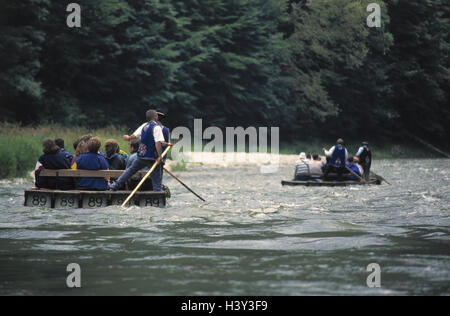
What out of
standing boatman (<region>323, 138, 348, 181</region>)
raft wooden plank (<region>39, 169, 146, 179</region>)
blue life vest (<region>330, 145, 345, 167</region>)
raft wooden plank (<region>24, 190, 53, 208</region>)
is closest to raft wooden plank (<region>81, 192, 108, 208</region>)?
raft wooden plank (<region>39, 169, 146, 179</region>)

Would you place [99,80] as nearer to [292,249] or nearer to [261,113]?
[261,113]

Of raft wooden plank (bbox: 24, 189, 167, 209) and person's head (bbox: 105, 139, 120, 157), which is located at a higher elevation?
person's head (bbox: 105, 139, 120, 157)

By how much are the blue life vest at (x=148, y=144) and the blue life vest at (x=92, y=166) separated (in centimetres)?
76

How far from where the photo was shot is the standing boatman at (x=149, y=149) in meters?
14.9

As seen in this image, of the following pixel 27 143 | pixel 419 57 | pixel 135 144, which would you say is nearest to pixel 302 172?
pixel 27 143

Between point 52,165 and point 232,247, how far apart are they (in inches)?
250

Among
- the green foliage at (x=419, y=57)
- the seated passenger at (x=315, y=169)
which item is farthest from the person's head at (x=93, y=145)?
the green foliage at (x=419, y=57)

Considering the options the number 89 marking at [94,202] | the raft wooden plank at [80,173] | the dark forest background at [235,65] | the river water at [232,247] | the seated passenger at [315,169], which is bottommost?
the river water at [232,247]

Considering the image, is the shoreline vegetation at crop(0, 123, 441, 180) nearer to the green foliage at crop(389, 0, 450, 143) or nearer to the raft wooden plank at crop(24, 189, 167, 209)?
the raft wooden plank at crop(24, 189, 167, 209)

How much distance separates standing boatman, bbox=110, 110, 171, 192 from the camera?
14945 mm

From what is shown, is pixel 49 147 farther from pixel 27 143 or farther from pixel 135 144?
pixel 27 143

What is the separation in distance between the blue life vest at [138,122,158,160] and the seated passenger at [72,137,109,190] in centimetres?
77

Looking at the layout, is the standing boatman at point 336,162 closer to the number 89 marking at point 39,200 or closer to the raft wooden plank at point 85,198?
the raft wooden plank at point 85,198

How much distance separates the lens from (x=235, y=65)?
4762 centimetres
